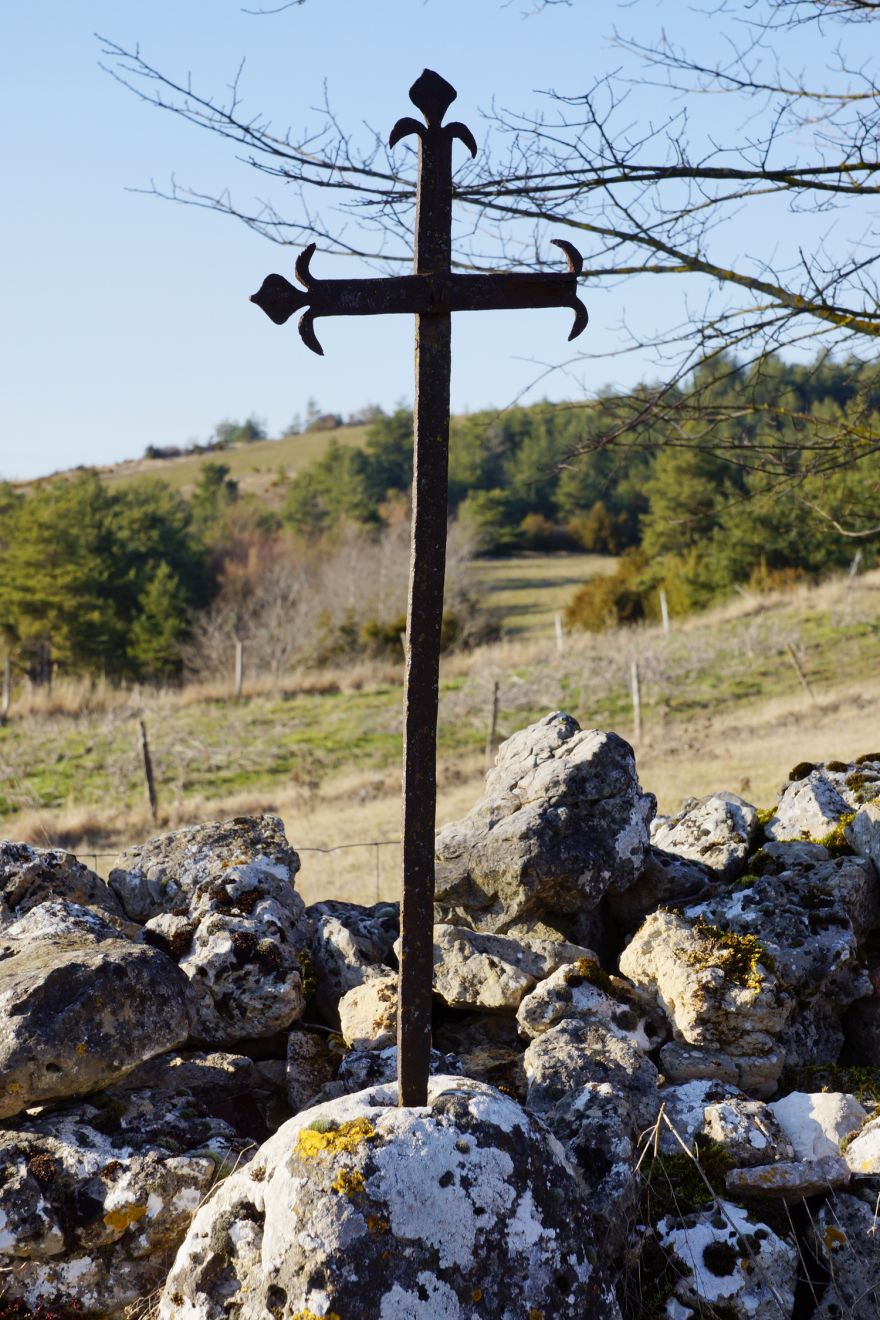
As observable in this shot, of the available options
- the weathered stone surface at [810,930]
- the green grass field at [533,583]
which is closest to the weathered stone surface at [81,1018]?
the weathered stone surface at [810,930]

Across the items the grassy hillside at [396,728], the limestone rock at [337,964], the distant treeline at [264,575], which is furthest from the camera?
the distant treeline at [264,575]

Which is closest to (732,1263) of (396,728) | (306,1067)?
(306,1067)

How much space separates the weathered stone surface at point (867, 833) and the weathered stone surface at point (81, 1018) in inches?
129

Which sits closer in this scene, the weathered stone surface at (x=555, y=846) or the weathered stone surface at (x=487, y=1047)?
the weathered stone surface at (x=487, y=1047)

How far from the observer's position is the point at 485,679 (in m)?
28.0

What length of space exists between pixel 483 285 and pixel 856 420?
16.5ft

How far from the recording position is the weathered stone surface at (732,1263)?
12.2 feet

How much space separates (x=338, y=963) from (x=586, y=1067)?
1382 mm

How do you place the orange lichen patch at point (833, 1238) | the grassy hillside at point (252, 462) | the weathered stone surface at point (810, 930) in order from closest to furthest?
1. the orange lichen patch at point (833, 1238)
2. the weathered stone surface at point (810, 930)
3. the grassy hillside at point (252, 462)

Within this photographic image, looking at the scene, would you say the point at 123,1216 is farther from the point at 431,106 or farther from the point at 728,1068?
the point at 431,106

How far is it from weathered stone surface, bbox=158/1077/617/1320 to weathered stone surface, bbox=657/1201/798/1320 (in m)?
0.56

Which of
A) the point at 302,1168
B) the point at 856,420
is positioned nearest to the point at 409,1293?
the point at 302,1168

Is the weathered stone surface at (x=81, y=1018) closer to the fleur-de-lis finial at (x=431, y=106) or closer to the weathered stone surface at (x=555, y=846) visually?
the weathered stone surface at (x=555, y=846)

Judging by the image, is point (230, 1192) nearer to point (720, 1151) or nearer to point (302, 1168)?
point (302, 1168)
